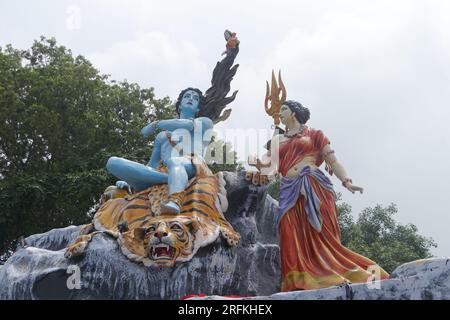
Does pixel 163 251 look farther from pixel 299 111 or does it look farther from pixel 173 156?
pixel 299 111

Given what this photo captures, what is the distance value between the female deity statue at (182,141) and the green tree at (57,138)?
5.38 metres

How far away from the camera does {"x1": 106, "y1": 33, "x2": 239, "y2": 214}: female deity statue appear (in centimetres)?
833

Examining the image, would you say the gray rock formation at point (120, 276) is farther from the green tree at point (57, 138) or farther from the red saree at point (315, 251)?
the green tree at point (57, 138)

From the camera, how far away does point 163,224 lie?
7590 millimetres

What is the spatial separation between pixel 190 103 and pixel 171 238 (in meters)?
2.71

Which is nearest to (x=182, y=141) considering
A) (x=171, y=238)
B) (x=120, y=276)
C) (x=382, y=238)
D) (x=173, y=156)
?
(x=173, y=156)

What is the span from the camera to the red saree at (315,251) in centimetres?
715

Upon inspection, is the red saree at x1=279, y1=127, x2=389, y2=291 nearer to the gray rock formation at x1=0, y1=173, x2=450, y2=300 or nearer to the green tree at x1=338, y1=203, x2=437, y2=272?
the gray rock formation at x1=0, y1=173, x2=450, y2=300

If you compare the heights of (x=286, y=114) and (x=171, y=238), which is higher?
(x=286, y=114)

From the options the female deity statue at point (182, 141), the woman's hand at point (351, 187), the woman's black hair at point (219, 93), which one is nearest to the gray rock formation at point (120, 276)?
the female deity statue at point (182, 141)

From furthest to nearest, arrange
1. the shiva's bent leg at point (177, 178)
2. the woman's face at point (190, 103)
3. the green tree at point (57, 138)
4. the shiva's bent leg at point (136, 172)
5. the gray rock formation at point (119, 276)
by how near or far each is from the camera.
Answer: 1. the green tree at point (57, 138)
2. the woman's face at point (190, 103)
3. the shiva's bent leg at point (136, 172)
4. the shiva's bent leg at point (177, 178)
5. the gray rock formation at point (119, 276)

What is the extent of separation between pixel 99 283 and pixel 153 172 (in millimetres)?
1748

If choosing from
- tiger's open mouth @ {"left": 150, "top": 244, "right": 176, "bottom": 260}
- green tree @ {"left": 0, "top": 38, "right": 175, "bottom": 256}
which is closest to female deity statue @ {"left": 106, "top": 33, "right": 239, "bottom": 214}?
tiger's open mouth @ {"left": 150, "top": 244, "right": 176, "bottom": 260}
